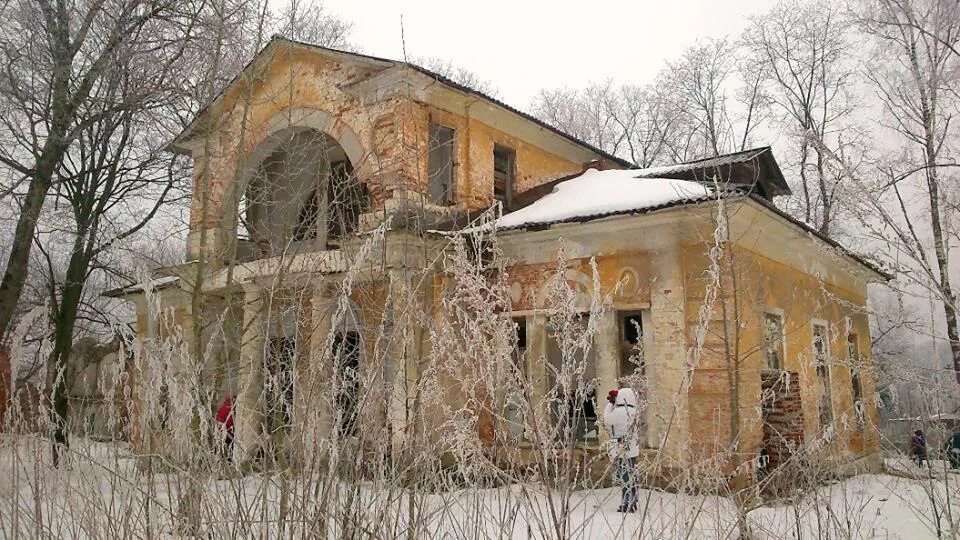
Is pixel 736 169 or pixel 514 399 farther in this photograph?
pixel 736 169

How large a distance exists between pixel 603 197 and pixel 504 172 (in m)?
2.74

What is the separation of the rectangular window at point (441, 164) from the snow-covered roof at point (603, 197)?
111 cm

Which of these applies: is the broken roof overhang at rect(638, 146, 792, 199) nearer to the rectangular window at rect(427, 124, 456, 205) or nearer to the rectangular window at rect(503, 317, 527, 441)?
the rectangular window at rect(427, 124, 456, 205)

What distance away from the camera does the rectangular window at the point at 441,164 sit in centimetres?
1050

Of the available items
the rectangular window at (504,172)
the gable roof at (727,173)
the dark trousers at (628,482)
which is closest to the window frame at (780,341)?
the gable roof at (727,173)

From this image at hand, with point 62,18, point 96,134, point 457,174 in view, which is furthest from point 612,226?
point 96,134

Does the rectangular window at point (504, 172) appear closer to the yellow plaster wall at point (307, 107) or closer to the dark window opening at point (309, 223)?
the yellow plaster wall at point (307, 107)

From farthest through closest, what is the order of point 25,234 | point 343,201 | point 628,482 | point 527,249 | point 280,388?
1. point 25,234
2. point 527,249
3. point 343,201
4. point 280,388
5. point 628,482

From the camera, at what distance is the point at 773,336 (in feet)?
29.3

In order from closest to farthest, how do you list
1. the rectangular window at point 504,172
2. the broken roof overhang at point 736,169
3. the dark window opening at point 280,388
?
1. the dark window opening at point 280,388
2. the broken roof overhang at point 736,169
3. the rectangular window at point 504,172

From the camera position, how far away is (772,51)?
66.9 ft

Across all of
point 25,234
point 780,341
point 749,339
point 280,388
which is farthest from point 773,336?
point 25,234

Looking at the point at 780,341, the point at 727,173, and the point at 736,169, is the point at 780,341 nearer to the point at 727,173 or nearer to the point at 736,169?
the point at 727,173

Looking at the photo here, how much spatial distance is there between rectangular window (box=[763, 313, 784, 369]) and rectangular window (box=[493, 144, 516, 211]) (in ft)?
15.2
